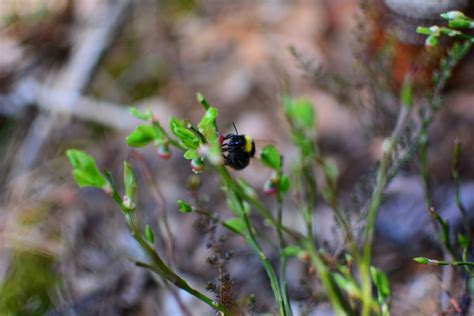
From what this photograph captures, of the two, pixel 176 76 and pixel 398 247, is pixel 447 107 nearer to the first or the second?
pixel 398 247

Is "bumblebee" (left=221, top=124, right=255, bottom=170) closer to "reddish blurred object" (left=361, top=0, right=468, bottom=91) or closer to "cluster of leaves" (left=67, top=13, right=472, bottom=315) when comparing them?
"cluster of leaves" (left=67, top=13, right=472, bottom=315)

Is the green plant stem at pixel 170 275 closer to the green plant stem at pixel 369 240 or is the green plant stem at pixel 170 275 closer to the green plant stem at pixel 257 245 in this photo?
the green plant stem at pixel 257 245

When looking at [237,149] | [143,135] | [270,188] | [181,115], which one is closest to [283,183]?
[270,188]

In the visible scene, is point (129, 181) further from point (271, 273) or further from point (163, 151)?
point (271, 273)

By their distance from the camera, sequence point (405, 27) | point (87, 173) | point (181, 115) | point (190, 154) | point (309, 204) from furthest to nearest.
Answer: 1. point (181, 115)
2. point (405, 27)
3. point (309, 204)
4. point (87, 173)
5. point (190, 154)

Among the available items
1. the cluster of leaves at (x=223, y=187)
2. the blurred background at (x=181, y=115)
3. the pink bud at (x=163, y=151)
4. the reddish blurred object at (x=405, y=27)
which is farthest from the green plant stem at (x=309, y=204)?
the reddish blurred object at (x=405, y=27)

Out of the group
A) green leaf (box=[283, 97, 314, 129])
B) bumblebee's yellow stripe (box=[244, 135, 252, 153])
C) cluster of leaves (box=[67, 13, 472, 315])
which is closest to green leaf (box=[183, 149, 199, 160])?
cluster of leaves (box=[67, 13, 472, 315])

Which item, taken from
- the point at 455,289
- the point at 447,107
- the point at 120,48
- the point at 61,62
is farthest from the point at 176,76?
the point at 455,289
